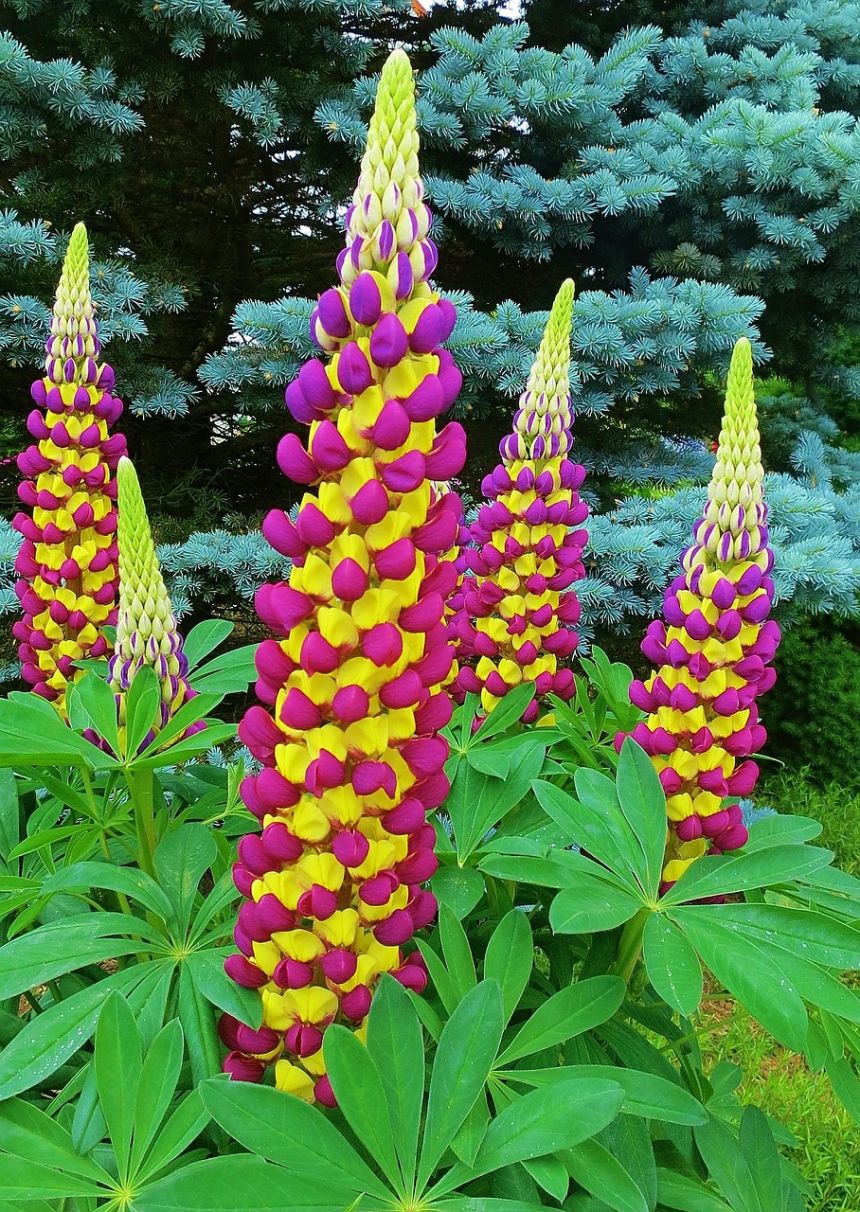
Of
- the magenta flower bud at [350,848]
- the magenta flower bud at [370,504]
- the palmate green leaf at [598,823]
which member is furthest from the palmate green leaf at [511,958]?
the magenta flower bud at [370,504]

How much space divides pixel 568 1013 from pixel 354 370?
0.66 metres

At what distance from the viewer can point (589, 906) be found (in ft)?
2.62

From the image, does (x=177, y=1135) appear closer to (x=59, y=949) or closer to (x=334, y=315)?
(x=59, y=949)

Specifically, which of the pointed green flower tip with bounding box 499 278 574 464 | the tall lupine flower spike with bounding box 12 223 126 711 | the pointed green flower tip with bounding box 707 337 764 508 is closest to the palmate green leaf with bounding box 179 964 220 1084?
the pointed green flower tip with bounding box 707 337 764 508

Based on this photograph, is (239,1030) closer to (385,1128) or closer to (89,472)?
(385,1128)

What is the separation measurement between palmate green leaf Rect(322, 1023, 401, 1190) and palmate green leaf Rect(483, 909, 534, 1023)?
0.18 m

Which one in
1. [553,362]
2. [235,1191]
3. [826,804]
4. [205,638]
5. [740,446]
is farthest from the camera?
[826,804]

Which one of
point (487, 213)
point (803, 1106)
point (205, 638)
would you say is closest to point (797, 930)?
point (205, 638)

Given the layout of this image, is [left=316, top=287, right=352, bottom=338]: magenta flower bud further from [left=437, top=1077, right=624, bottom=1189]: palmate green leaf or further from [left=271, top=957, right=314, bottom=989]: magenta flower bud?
[left=437, top=1077, right=624, bottom=1189]: palmate green leaf

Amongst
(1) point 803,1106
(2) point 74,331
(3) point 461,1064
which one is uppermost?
(2) point 74,331

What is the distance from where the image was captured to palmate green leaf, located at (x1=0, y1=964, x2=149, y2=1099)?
710 mm

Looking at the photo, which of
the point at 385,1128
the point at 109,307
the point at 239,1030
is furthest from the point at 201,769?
the point at 109,307

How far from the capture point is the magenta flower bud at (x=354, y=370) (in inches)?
26.6

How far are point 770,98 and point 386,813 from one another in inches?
150
